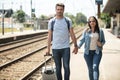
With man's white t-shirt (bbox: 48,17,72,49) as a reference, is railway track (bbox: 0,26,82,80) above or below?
below

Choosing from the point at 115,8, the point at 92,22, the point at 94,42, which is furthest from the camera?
the point at 115,8

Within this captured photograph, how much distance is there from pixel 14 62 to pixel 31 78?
507 centimetres

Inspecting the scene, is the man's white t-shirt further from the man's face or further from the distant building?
the distant building

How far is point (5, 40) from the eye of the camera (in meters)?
38.2

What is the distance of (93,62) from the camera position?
8.87 metres

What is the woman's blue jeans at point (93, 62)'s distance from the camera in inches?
346

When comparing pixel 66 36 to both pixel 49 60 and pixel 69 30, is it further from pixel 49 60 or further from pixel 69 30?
pixel 49 60

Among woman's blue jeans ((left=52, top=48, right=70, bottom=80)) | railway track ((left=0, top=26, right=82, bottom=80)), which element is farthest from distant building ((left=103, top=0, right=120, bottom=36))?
woman's blue jeans ((left=52, top=48, right=70, bottom=80))

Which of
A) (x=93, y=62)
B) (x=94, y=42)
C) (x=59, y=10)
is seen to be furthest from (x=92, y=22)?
(x=59, y=10)

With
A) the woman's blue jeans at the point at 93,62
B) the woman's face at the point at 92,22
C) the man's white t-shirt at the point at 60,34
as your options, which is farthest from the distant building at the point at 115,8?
the man's white t-shirt at the point at 60,34

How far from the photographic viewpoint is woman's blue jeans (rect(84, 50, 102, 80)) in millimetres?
8789

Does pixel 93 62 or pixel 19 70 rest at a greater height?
pixel 93 62

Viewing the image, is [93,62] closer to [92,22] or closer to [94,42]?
[94,42]

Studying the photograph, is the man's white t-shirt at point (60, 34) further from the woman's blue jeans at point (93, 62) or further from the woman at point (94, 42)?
the woman's blue jeans at point (93, 62)
